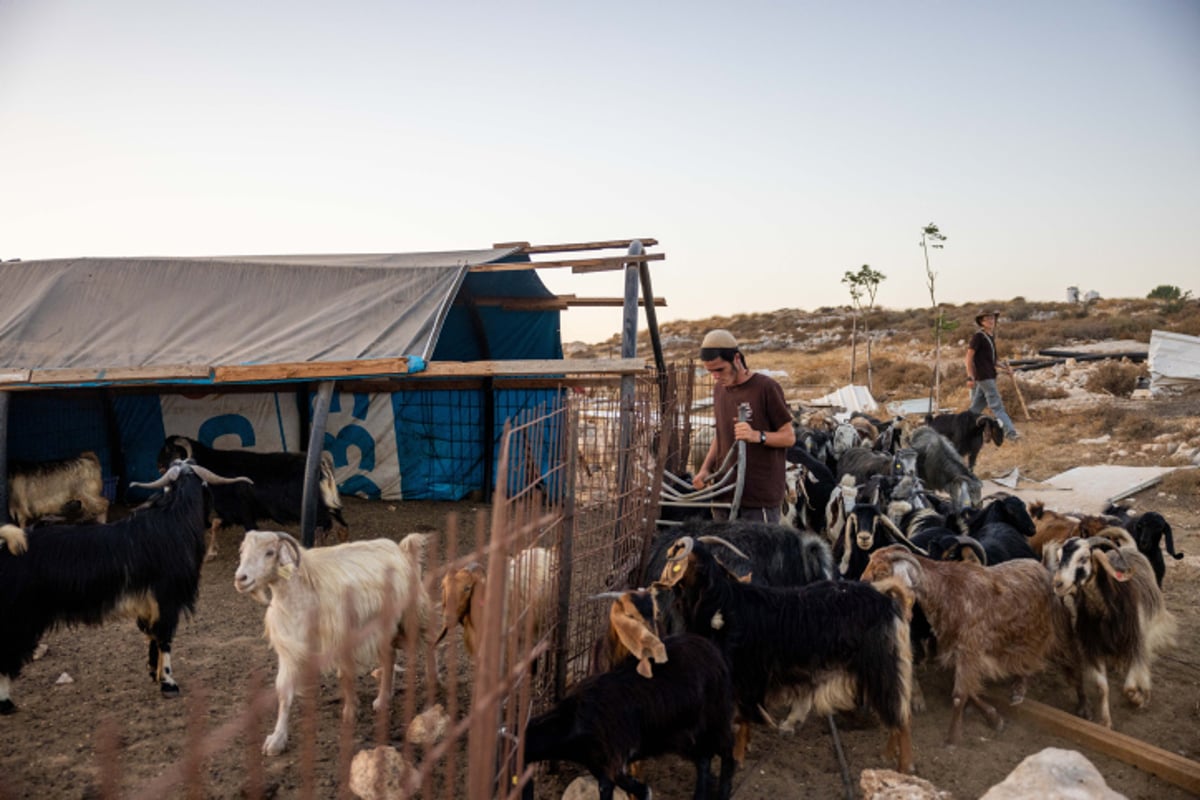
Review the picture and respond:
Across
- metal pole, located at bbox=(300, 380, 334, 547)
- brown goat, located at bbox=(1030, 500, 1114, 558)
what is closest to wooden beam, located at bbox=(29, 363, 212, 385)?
metal pole, located at bbox=(300, 380, 334, 547)

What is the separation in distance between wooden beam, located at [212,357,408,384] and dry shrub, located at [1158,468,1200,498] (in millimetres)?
9772

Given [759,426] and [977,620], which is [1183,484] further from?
[759,426]

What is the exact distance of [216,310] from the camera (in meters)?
8.23

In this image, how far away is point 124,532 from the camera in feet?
16.5

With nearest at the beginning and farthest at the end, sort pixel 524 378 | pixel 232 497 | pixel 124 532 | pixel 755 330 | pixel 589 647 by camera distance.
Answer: pixel 589 647 → pixel 124 532 → pixel 232 497 → pixel 524 378 → pixel 755 330

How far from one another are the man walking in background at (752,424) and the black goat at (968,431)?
234 inches

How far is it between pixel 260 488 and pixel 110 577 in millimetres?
3532

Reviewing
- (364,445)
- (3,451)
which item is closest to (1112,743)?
(364,445)

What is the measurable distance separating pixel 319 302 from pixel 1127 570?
7380 mm

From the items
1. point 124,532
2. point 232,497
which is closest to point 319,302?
point 232,497

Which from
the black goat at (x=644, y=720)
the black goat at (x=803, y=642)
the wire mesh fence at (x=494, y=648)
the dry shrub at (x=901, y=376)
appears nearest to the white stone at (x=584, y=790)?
the black goat at (x=644, y=720)

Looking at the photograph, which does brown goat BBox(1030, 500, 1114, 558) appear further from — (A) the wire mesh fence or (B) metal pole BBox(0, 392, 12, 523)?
(B) metal pole BBox(0, 392, 12, 523)

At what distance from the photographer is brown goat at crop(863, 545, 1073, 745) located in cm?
436

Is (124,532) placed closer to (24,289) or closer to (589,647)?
(589,647)
